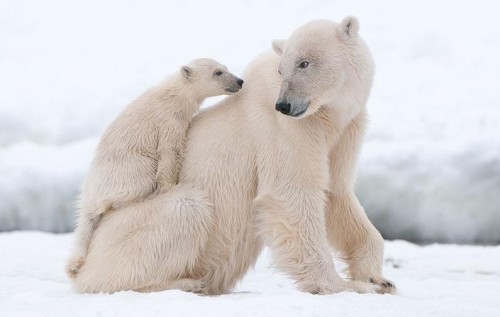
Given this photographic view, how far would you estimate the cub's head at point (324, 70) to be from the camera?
16.4 feet

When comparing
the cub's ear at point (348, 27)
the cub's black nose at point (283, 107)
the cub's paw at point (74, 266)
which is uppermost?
the cub's ear at point (348, 27)

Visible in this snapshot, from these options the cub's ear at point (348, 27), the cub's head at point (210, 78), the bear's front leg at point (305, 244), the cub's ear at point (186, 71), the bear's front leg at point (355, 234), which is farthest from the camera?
the cub's ear at point (186, 71)

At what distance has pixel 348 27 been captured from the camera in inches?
206

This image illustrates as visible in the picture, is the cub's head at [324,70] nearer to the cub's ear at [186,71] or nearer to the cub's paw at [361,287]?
the cub's ear at [186,71]

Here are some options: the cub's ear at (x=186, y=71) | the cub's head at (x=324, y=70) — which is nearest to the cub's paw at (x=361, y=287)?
the cub's head at (x=324, y=70)

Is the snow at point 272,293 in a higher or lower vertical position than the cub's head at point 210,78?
lower

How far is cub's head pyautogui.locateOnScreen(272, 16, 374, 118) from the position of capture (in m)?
5.01

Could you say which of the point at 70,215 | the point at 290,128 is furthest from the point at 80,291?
the point at 70,215

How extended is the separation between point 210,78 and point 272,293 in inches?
63.0

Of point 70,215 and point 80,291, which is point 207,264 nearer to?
point 80,291

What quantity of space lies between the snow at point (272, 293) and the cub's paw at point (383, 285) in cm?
8

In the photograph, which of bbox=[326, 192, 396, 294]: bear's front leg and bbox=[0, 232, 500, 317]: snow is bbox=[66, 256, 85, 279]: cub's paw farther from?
bbox=[326, 192, 396, 294]: bear's front leg

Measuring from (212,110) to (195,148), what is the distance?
35 cm

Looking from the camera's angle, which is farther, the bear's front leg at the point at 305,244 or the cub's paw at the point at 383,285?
the cub's paw at the point at 383,285
